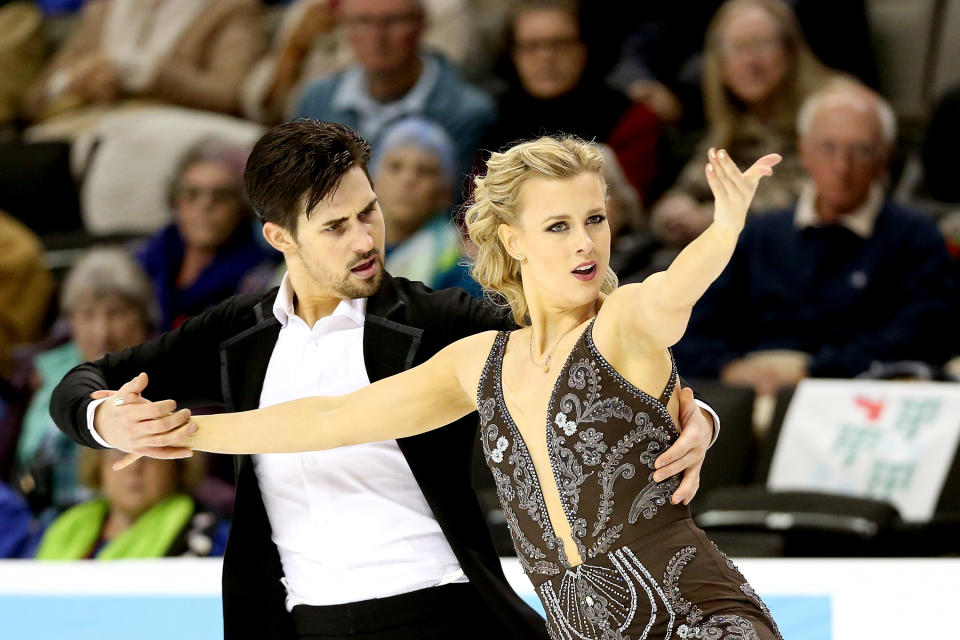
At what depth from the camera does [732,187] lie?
1.93m

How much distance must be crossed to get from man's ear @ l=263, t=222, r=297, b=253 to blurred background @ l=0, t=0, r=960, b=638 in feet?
4.05

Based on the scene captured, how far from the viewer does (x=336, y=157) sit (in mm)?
2473

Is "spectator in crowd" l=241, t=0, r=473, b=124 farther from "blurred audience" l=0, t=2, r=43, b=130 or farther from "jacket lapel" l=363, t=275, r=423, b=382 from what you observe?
"jacket lapel" l=363, t=275, r=423, b=382

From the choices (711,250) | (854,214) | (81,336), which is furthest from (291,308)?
(854,214)

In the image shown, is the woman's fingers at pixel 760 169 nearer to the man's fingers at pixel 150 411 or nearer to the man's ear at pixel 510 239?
the man's ear at pixel 510 239

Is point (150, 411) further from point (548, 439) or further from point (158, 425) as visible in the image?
point (548, 439)

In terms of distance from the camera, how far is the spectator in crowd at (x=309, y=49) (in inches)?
250

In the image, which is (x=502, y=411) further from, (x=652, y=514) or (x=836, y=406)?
(x=836, y=406)

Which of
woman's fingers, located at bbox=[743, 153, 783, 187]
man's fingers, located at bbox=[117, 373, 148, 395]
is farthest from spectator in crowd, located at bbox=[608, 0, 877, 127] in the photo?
woman's fingers, located at bbox=[743, 153, 783, 187]

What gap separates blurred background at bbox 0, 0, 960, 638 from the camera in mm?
4535

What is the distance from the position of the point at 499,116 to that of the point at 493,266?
146 inches

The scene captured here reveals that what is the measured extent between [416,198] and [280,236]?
2.67 m

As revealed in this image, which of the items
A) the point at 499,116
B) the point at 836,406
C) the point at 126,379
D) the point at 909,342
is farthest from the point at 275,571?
the point at 499,116

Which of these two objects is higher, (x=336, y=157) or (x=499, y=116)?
(x=336, y=157)
